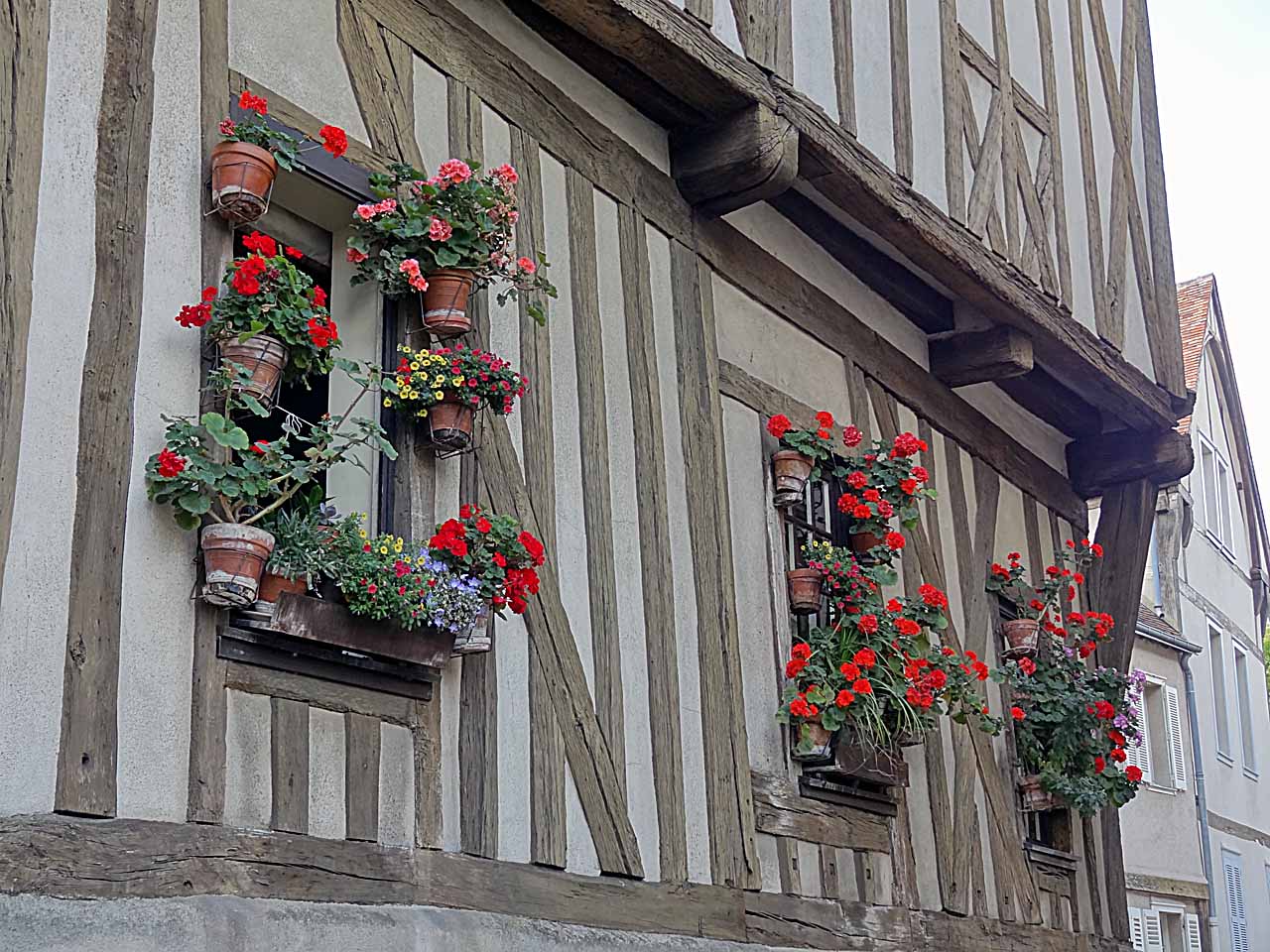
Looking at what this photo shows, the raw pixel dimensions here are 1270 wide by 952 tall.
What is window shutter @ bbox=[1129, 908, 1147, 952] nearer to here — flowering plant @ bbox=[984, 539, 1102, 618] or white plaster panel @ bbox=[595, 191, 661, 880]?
flowering plant @ bbox=[984, 539, 1102, 618]

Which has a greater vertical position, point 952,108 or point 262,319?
point 952,108

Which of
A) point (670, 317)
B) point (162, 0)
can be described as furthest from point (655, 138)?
point (162, 0)

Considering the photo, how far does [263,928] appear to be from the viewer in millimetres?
4004

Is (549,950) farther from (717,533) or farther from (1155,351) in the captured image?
(1155,351)

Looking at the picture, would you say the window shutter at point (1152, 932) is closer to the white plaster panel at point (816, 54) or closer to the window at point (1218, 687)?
the window at point (1218, 687)

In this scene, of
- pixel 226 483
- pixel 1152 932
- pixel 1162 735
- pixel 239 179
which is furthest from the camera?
pixel 1162 735

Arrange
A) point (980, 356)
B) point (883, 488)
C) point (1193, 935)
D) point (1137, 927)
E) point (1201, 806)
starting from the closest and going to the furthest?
point (883, 488) < point (980, 356) < point (1137, 927) < point (1193, 935) < point (1201, 806)

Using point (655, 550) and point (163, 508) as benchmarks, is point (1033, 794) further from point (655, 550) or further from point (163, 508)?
point (163, 508)

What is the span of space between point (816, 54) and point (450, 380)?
2582mm

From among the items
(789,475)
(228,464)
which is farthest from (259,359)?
(789,475)

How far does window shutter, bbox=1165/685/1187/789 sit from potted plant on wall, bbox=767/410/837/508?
1093cm

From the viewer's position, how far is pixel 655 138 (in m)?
6.34

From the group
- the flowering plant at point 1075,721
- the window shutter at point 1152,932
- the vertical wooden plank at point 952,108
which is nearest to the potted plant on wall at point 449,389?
the vertical wooden plank at point 952,108

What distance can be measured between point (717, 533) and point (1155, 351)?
13.1 ft
